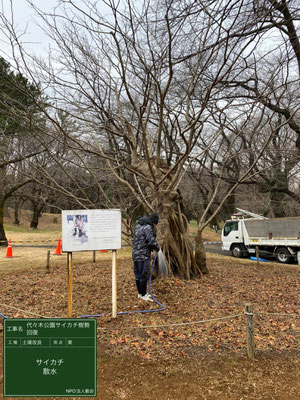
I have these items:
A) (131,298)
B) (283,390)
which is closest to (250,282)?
(131,298)

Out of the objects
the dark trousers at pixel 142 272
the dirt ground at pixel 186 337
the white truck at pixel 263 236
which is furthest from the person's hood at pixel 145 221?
the white truck at pixel 263 236

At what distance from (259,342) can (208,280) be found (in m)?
3.42

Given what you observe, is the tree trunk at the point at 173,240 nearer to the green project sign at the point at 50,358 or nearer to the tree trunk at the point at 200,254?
the tree trunk at the point at 200,254

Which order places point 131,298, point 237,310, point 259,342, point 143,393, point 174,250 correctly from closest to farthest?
1. point 143,393
2. point 259,342
3. point 237,310
4. point 131,298
5. point 174,250

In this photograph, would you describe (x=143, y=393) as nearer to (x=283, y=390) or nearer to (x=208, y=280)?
(x=283, y=390)

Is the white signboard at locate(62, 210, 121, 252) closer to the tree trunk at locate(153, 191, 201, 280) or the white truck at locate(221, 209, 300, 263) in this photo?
the tree trunk at locate(153, 191, 201, 280)

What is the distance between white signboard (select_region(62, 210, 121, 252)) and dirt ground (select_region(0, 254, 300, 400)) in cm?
125

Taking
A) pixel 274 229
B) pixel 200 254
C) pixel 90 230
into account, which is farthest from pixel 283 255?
pixel 90 230

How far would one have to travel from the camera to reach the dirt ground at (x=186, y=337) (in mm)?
2951

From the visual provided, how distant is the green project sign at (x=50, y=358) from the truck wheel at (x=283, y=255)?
1391 cm

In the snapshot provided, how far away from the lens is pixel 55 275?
8.38 m

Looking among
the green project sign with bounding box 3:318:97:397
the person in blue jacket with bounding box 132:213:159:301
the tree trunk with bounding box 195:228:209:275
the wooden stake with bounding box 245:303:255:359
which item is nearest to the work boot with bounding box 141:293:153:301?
the person in blue jacket with bounding box 132:213:159:301

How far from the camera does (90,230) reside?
177 inches

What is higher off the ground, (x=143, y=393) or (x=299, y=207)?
(x=299, y=207)
